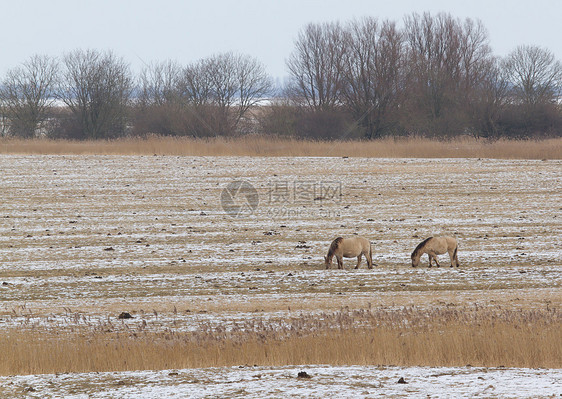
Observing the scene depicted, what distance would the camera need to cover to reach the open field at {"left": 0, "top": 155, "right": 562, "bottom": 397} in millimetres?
9875

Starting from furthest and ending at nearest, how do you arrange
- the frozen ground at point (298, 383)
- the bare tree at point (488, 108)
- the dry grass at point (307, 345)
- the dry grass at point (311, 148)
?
the bare tree at point (488, 108) → the dry grass at point (311, 148) → the dry grass at point (307, 345) → the frozen ground at point (298, 383)

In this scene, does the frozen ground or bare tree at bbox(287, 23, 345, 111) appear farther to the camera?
bare tree at bbox(287, 23, 345, 111)

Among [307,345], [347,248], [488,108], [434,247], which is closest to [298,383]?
[307,345]

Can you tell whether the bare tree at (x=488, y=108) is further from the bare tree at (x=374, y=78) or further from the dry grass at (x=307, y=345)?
the dry grass at (x=307, y=345)

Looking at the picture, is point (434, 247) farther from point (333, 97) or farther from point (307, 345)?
point (333, 97)

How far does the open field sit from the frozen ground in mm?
77

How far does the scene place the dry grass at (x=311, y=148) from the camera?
44.6 m

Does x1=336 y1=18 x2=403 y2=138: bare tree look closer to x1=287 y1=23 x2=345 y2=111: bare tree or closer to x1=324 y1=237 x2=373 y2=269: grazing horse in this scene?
x1=287 y1=23 x2=345 y2=111: bare tree

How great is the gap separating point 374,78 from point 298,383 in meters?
58.9

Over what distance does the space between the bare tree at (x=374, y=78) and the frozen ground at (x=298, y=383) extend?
5610 cm

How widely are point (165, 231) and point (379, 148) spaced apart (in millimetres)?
24641

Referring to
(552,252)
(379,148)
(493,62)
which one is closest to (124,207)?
(552,252)

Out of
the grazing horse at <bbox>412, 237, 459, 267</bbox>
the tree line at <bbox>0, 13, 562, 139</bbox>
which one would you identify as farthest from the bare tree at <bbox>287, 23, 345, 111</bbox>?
the grazing horse at <bbox>412, 237, 459, 267</bbox>

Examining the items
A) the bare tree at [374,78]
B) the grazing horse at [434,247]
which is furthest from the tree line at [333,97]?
the grazing horse at [434,247]
